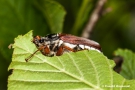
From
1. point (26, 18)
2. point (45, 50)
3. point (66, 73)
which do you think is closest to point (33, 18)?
point (26, 18)

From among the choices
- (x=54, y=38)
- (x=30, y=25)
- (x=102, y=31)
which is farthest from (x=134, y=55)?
(x=102, y=31)

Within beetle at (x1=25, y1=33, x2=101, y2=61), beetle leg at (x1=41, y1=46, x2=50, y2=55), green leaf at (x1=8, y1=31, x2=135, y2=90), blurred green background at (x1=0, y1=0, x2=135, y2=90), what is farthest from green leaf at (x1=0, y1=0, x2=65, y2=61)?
green leaf at (x1=8, y1=31, x2=135, y2=90)

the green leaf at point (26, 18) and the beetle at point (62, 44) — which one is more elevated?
the green leaf at point (26, 18)

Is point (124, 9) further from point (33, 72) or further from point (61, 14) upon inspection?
point (33, 72)

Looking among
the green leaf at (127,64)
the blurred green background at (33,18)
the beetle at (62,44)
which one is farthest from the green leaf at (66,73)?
the blurred green background at (33,18)

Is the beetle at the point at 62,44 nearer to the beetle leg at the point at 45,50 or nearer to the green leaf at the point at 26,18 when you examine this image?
the beetle leg at the point at 45,50
